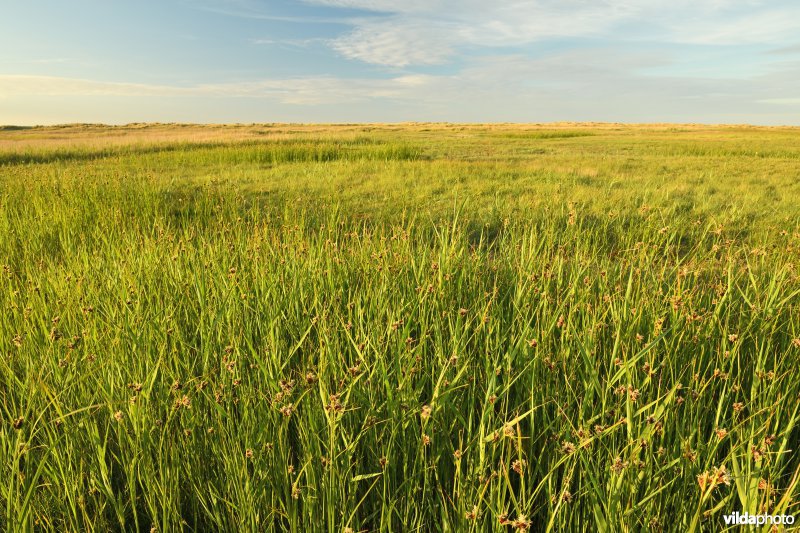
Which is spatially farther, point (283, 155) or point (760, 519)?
point (283, 155)

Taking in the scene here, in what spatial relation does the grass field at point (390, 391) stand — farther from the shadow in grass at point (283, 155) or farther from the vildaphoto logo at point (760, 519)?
the shadow in grass at point (283, 155)

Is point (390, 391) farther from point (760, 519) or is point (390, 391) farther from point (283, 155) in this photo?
point (283, 155)

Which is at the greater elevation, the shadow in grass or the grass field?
the shadow in grass

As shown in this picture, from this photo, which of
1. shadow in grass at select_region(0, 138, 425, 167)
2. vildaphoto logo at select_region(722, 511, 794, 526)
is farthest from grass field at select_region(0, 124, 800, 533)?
shadow in grass at select_region(0, 138, 425, 167)

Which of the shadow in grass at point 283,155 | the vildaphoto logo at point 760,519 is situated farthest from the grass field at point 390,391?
the shadow in grass at point 283,155

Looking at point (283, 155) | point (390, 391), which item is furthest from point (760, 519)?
point (283, 155)

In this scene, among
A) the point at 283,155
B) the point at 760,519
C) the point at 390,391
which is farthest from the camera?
the point at 283,155

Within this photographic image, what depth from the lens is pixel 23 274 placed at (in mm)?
4008

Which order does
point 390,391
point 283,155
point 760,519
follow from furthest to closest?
point 283,155 < point 390,391 < point 760,519

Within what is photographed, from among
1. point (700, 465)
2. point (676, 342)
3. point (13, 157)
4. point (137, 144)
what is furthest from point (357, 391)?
point (137, 144)

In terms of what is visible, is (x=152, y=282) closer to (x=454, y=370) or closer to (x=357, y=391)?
(x=357, y=391)

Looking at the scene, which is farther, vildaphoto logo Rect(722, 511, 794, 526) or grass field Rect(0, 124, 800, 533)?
grass field Rect(0, 124, 800, 533)

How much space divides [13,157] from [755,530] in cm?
2288

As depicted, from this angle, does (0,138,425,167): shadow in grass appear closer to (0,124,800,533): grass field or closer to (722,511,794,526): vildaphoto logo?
(0,124,800,533): grass field
